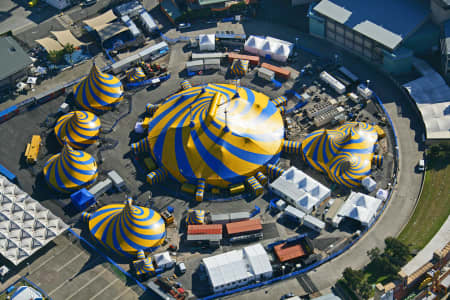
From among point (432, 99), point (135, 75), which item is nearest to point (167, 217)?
point (135, 75)

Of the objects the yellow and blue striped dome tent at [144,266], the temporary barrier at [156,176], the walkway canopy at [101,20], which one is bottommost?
the yellow and blue striped dome tent at [144,266]

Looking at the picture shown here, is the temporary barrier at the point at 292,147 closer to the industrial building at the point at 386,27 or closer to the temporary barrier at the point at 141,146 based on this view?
the temporary barrier at the point at 141,146

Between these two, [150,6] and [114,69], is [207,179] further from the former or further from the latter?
[150,6]

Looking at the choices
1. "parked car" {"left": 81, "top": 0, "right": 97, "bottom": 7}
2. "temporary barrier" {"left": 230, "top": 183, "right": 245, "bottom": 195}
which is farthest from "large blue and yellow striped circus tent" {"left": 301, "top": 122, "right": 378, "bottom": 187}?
"parked car" {"left": 81, "top": 0, "right": 97, "bottom": 7}

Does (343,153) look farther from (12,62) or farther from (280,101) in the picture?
(12,62)

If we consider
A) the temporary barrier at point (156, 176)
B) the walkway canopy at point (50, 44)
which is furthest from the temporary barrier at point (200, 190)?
the walkway canopy at point (50, 44)
